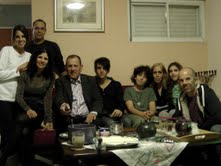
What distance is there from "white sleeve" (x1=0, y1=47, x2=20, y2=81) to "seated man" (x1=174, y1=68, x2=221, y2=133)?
5.31 ft

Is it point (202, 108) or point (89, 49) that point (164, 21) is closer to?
point (89, 49)

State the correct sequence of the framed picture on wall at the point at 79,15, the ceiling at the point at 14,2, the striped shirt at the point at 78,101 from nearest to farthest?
the striped shirt at the point at 78,101
the framed picture on wall at the point at 79,15
the ceiling at the point at 14,2

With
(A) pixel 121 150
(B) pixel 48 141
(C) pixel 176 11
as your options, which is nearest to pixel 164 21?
(C) pixel 176 11

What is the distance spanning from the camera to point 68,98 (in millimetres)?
3027

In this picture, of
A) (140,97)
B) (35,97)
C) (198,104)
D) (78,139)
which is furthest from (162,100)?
(78,139)

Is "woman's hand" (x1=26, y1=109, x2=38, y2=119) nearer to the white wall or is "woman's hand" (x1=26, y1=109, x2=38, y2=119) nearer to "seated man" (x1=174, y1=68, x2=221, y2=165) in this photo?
"seated man" (x1=174, y1=68, x2=221, y2=165)

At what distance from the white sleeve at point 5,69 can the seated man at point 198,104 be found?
1.62m

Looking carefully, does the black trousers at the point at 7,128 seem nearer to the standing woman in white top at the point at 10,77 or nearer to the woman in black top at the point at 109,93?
the standing woman in white top at the point at 10,77

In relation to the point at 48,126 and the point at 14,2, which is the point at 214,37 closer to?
the point at 48,126

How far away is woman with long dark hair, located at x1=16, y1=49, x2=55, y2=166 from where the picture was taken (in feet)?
9.03

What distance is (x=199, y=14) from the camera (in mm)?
4504

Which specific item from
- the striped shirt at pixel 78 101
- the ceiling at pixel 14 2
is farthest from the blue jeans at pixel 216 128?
the ceiling at pixel 14 2

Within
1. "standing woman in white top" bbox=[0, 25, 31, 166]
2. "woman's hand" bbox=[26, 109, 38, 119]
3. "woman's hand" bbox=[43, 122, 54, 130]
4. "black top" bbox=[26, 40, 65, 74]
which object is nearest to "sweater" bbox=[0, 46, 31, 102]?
"standing woman in white top" bbox=[0, 25, 31, 166]

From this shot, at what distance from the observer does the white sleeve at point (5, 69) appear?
288 cm
